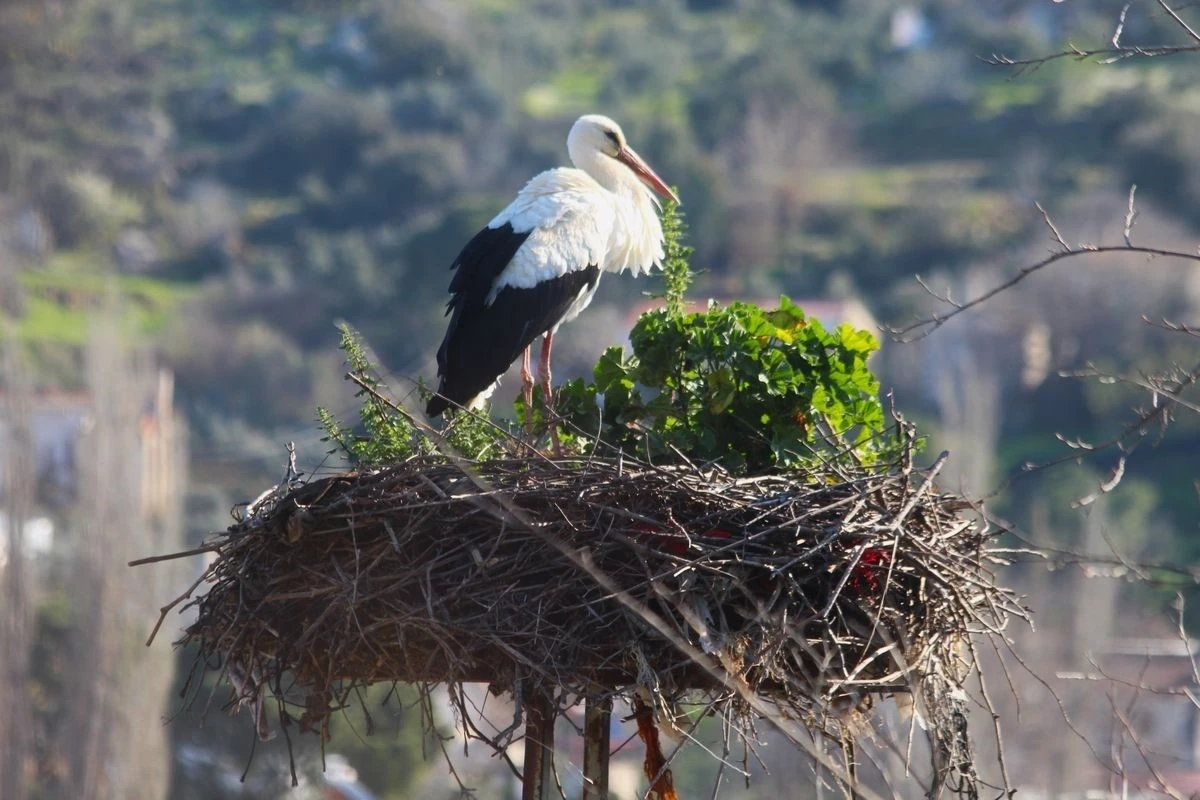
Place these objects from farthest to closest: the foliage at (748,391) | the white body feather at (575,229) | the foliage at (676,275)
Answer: the white body feather at (575,229) → the foliage at (676,275) → the foliage at (748,391)

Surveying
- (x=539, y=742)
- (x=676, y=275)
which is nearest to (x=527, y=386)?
(x=676, y=275)

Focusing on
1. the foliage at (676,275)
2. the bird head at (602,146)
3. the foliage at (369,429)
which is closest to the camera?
the foliage at (369,429)

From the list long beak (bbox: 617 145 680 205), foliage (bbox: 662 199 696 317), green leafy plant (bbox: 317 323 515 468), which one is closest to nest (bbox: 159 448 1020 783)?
green leafy plant (bbox: 317 323 515 468)

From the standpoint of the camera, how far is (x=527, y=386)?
668 centimetres

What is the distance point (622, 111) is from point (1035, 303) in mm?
20245

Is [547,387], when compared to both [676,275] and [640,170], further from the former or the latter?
[640,170]

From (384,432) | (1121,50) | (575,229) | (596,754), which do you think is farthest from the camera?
(575,229)

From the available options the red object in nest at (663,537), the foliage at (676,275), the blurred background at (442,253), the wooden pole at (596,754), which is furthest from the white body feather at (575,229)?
the blurred background at (442,253)

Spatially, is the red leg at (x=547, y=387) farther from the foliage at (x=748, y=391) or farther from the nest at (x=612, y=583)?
the nest at (x=612, y=583)

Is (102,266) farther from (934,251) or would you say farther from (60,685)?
(60,685)

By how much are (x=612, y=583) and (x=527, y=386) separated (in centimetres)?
201

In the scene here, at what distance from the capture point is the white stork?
22.6 ft

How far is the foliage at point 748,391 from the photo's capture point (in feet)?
18.1

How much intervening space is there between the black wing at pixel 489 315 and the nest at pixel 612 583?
1.59 metres
